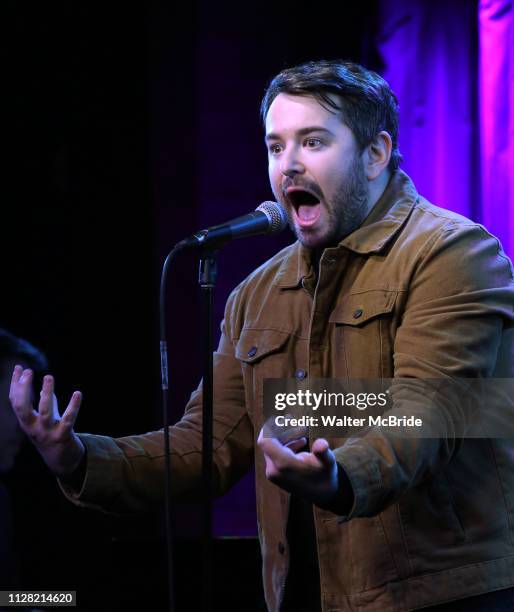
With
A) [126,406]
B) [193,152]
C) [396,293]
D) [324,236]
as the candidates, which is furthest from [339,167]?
[126,406]

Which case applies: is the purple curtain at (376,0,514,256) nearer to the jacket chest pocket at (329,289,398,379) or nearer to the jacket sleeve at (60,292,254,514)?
the jacket chest pocket at (329,289,398,379)

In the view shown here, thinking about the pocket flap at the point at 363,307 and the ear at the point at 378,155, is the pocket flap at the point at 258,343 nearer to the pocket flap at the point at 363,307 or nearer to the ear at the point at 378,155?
the pocket flap at the point at 363,307

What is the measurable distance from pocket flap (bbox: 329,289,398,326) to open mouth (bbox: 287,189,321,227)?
9.4 inches

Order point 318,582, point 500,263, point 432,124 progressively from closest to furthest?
point 500,263 → point 318,582 → point 432,124

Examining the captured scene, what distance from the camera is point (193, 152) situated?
3377mm

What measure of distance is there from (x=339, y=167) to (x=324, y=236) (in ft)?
0.56

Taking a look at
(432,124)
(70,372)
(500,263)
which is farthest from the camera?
(70,372)

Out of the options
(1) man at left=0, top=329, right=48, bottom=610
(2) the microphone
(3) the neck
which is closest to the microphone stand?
(2) the microphone

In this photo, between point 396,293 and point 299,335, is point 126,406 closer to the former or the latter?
point 299,335

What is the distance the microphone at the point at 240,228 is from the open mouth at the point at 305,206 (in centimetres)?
26

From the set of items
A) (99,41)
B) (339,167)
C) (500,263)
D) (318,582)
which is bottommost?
(318,582)

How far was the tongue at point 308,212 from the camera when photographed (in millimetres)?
2111

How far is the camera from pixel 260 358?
214cm

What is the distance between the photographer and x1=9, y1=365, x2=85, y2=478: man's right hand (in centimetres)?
177
